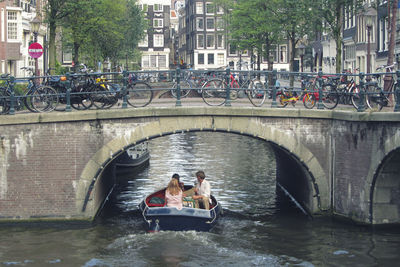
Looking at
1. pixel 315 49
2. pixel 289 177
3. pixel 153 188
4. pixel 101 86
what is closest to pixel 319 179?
pixel 289 177

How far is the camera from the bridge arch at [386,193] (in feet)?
62.1

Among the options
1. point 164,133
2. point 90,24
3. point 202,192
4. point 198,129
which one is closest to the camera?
point 164,133

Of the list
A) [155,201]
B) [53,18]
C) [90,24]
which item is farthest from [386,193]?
[90,24]

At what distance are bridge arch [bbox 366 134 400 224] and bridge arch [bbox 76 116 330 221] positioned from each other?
4.67ft

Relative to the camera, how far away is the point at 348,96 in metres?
20.8

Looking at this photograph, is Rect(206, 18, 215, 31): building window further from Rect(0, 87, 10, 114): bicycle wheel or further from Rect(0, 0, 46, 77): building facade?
Rect(0, 87, 10, 114): bicycle wheel

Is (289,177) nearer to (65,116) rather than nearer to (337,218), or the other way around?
(337,218)

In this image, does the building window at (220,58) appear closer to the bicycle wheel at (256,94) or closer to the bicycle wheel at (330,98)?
the bicycle wheel at (256,94)

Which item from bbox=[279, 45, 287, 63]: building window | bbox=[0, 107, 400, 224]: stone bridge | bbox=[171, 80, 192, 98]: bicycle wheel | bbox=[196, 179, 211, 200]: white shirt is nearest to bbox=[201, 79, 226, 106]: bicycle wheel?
bbox=[171, 80, 192, 98]: bicycle wheel

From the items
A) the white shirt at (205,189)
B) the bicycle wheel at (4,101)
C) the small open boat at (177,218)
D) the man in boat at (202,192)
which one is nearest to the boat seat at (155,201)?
the man in boat at (202,192)

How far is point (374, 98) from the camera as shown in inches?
780

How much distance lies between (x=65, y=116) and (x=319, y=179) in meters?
7.01

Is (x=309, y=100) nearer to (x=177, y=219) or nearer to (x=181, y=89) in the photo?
(x=181, y=89)

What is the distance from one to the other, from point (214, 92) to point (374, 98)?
4.51 metres
